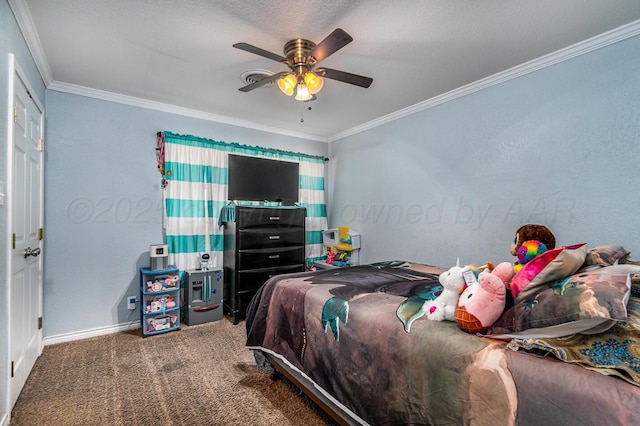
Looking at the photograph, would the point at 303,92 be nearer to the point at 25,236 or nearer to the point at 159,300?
the point at 25,236

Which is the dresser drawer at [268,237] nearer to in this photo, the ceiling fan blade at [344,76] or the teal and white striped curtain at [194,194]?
the teal and white striped curtain at [194,194]

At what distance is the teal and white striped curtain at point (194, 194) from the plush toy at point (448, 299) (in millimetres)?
3032

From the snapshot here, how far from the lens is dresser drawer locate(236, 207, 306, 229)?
3562 millimetres

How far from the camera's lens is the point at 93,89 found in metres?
3.07

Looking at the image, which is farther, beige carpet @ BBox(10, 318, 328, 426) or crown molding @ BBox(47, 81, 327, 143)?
crown molding @ BBox(47, 81, 327, 143)

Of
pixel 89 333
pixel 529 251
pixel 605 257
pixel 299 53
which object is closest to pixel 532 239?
pixel 529 251

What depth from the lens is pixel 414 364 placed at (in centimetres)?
121

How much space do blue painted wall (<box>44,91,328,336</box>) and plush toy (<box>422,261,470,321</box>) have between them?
10.6ft

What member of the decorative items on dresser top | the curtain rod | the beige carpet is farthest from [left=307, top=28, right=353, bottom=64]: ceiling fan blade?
the decorative items on dresser top

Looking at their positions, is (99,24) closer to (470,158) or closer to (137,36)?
(137,36)

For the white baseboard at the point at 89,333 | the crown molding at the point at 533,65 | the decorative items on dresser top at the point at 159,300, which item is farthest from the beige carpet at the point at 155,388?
the crown molding at the point at 533,65

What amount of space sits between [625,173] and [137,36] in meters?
3.67

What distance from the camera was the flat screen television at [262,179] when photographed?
384cm

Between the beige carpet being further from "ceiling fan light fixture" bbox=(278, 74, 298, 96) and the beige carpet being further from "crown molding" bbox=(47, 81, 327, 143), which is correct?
"crown molding" bbox=(47, 81, 327, 143)
